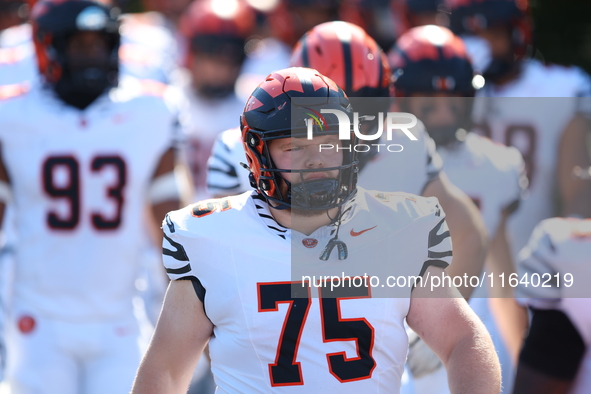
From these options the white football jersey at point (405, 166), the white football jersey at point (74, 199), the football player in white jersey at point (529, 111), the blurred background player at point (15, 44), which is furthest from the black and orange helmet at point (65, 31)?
the football player in white jersey at point (529, 111)

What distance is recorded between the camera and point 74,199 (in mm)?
4531

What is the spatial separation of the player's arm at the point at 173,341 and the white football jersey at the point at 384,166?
3.73 ft

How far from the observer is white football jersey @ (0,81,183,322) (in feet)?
14.8

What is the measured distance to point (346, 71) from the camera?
3816 millimetres

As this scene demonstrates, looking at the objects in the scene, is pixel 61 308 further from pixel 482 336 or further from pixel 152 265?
pixel 482 336

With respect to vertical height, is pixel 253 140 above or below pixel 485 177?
above

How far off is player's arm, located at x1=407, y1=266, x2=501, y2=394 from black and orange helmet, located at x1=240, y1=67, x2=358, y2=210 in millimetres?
394

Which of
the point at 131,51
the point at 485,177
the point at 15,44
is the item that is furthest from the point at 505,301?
the point at 15,44

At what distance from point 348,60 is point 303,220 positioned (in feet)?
4.40

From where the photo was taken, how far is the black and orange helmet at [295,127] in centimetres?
265

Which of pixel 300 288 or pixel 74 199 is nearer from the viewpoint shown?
pixel 300 288

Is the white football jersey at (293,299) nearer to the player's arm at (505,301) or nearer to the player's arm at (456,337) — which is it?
the player's arm at (456,337)

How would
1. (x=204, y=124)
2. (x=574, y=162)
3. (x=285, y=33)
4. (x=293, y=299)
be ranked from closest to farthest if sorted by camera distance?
(x=293, y=299), (x=574, y=162), (x=204, y=124), (x=285, y=33)

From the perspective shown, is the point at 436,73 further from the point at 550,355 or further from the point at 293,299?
the point at 293,299
